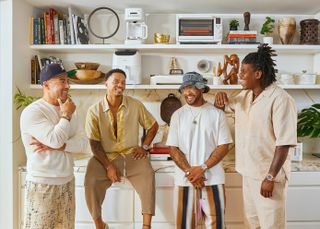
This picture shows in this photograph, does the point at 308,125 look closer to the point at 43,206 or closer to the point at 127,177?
the point at 127,177

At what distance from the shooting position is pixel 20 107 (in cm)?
299

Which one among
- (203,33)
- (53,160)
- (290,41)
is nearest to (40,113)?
(53,160)

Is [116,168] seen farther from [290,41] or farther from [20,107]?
[290,41]

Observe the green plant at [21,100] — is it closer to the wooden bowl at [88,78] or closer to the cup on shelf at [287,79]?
the wooden bowl at [88,78]

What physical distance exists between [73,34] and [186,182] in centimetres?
171

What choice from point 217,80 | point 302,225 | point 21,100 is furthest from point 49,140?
point 302,225

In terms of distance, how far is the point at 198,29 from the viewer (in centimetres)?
324

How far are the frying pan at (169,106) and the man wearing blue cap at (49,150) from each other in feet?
4.49

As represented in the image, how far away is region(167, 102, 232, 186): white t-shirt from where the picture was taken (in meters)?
2.45

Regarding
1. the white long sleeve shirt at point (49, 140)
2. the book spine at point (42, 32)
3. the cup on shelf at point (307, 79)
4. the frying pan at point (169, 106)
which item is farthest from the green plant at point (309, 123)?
the book spine at point (42, 32)

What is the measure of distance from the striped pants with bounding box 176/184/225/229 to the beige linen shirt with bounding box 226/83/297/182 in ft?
0.88

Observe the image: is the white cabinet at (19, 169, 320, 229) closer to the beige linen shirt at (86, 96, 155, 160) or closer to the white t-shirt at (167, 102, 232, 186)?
the beige linen shirt at (86, 96, 155, 160)

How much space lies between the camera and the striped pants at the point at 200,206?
2.44 metres

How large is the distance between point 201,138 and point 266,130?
0.44 m
